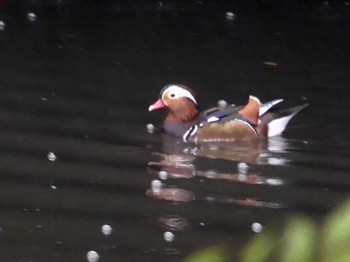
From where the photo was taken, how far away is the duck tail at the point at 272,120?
807cm

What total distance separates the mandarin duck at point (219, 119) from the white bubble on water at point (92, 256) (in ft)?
9.35


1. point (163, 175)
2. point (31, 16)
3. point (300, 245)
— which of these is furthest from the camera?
point (31, 16)

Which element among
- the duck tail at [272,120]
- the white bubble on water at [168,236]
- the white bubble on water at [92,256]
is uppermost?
the duck tail at [272,120]

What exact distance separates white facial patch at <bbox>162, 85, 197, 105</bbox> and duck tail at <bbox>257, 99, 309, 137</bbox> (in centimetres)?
55

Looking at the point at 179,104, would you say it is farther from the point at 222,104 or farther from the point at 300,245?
the point at 300,245

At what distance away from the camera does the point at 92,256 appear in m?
5.05

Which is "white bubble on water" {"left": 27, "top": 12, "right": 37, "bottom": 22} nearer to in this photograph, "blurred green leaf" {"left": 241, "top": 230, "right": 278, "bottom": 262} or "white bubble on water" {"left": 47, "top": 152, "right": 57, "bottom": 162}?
"white bubble on water" {"left": 47, "top": 152, "right": 57, "bottom": 162}

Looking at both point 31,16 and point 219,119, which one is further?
point 31,16

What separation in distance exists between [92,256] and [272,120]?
3.32 m

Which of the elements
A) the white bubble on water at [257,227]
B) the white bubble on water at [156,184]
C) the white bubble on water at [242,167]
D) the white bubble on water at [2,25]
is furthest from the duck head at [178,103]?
the white bubble on water at [2,25]

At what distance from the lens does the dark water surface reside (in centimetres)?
556

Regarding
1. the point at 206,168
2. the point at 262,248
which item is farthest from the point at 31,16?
the point at 262,248

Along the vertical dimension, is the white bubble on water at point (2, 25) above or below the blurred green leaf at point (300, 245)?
above

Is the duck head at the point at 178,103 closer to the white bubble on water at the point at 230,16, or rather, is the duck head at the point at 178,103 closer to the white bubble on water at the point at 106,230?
the white bubble on water at the point at 106,230
